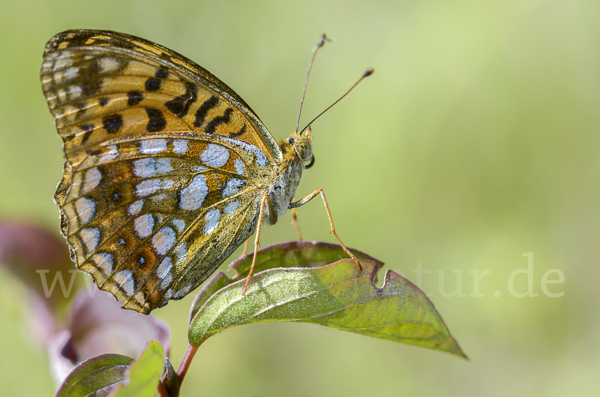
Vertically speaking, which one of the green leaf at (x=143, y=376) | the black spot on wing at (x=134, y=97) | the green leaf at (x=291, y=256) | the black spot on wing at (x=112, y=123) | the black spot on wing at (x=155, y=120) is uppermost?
the black spot on wing at (x=134, y=97)

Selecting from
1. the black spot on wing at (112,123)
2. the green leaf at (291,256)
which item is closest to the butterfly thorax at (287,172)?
the green leaf at (291,256)

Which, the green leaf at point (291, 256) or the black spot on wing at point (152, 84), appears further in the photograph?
the black spot on wing at point (152, 84)

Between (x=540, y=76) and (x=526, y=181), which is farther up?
(x=540, y=76)

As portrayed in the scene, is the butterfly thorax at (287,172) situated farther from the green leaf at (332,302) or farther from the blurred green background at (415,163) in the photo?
the blurred green background at (415,163)

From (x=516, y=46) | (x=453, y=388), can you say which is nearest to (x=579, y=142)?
(x=516, y=46)

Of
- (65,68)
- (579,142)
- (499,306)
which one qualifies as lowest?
(499,306)

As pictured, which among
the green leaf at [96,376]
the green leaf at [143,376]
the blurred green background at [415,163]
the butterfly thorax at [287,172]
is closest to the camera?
the green leaf at [143,376]

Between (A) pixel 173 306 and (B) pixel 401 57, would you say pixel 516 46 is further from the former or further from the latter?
(A) pixel 173 306

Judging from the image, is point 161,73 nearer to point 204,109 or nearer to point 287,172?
point 204,109
